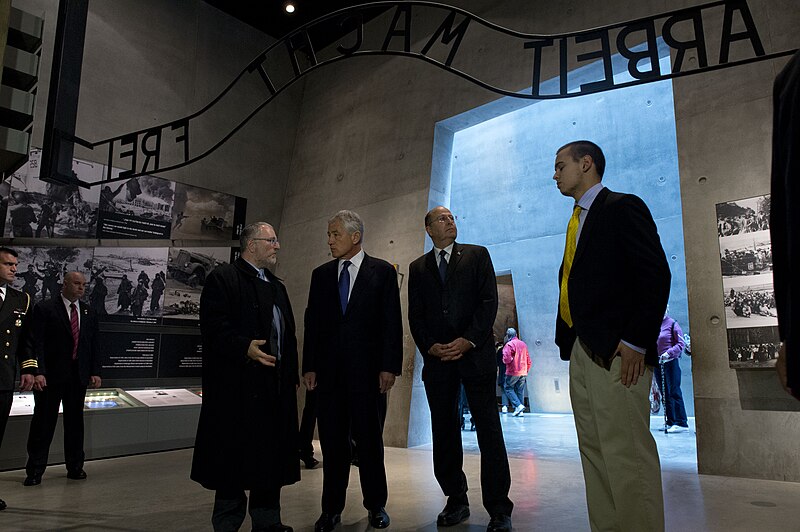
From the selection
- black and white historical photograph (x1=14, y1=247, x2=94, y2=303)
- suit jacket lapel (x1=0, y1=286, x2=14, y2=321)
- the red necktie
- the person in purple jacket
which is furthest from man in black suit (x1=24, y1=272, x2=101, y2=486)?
the person in purple jacket

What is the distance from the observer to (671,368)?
670 centimetres

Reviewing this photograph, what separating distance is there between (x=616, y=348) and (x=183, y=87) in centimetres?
730

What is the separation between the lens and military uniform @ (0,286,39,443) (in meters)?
3.74

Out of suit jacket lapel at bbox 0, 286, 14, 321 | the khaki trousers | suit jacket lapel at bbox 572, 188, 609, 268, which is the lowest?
the khaki trousers

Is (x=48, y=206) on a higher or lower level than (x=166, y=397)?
higher

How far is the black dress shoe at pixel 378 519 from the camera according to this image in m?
2.78

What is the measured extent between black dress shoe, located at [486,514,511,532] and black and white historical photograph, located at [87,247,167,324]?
5.52m

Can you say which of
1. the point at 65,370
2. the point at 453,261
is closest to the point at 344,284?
the point at 453,261

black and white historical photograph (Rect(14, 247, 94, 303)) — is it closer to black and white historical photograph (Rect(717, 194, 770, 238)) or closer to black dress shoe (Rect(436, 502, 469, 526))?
black dress shoe (Rect(436, 502, 469, 526))

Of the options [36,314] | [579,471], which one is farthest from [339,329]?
[36,314]

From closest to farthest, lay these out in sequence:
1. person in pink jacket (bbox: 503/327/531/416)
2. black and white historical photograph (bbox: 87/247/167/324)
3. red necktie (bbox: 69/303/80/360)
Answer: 1. red necktie (bbox: 69/303/80/360)
2. black and white historical photograph (bbox: 87/247/167/324)
3. person in pink jacket (bbox: 503/327/531/416)

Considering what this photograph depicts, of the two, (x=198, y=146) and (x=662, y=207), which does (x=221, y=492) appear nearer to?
(x=198, y=146)

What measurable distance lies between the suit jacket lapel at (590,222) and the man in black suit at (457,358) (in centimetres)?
94

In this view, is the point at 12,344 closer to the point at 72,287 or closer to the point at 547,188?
the point at 72,287
